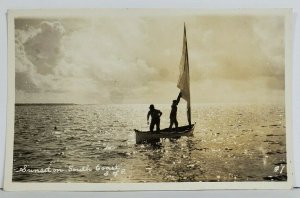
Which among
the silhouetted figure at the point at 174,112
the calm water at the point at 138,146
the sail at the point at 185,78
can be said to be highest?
the sail at the point at 185,78

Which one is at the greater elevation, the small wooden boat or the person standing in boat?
the person standing in boat

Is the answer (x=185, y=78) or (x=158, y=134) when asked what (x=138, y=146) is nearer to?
(x=158, y=134)

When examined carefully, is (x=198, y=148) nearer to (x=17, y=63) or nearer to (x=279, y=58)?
(x=279, y=58)

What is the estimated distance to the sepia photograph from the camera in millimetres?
742

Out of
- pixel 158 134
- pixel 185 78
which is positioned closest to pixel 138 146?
pixel 158 134

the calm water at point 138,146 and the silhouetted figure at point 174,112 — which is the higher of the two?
the silhouetted figure at point 174,112

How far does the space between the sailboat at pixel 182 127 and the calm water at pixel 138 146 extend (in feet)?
0.03

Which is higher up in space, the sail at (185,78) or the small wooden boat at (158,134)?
the sail at (185,78)

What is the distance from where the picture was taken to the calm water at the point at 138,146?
740 mm

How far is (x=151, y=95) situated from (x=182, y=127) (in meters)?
0.08

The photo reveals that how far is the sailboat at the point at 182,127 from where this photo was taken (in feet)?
2.44

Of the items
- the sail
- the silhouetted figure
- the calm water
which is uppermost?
the sail

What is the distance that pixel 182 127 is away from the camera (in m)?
Answer: 0.74

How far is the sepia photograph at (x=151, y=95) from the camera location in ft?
2.43
